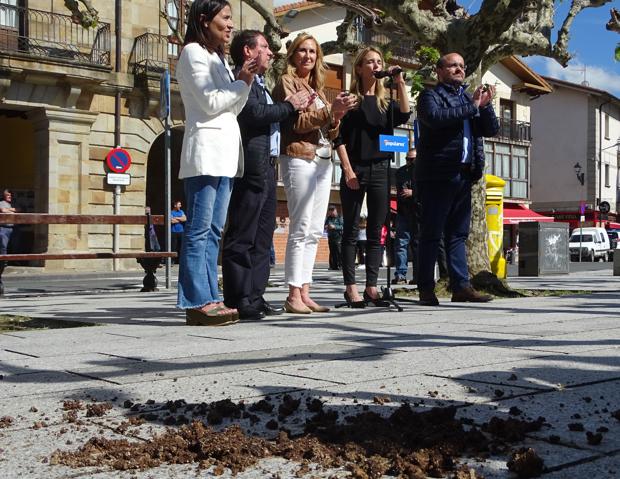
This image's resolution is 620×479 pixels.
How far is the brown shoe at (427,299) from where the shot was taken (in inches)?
297

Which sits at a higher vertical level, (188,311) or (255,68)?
(255,68)

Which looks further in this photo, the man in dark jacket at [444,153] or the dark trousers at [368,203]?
the man in dark jacket at [444,153]

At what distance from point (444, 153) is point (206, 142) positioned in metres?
2.47

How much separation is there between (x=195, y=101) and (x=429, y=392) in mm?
A: 3069

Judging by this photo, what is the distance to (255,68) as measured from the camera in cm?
568

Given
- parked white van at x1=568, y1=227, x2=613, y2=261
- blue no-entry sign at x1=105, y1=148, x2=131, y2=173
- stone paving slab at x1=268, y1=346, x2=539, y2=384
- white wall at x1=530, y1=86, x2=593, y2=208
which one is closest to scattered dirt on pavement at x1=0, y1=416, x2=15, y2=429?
stone paving slab at x1=268, y1=346, x2=539, y2=384

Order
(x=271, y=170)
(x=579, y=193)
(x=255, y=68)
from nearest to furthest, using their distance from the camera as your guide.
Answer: (x=255, y=68)
(x=271, y=170)
(x=579, y=193)

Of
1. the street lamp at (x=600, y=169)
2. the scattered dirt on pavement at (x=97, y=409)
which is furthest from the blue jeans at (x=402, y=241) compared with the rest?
the street lamp at (x=600, y=169)

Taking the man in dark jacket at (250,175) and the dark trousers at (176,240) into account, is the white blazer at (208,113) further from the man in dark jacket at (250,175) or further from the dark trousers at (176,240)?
the dark trousers at (176,240)

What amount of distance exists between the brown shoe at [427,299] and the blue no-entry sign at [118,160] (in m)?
18.2

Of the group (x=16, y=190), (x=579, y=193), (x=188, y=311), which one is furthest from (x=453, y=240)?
(x=579, y=193)

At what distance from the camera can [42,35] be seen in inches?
942

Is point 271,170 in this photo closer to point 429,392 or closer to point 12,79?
point 429,392

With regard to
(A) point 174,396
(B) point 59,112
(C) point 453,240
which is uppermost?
(B) point 59,112
